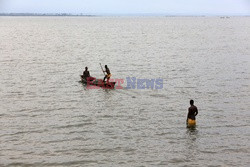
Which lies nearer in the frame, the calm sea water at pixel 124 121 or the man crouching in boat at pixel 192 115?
the calm sea water at pixel 124 121

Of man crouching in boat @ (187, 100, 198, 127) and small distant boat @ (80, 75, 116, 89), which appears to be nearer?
man crouching in boat @ (187, 100, 198, 127)

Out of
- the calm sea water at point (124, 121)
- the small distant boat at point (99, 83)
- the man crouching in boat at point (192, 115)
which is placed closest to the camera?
the calm sea water at point (124, 121)

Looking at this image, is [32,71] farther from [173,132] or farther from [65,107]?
[173,132]

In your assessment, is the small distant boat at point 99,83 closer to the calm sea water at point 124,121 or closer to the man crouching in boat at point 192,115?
the calm sea water at point 124,121

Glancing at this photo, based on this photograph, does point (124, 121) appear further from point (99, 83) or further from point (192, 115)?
point (99, 83)

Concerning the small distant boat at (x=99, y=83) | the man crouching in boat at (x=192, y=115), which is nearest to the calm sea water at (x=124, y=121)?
the man crouching in boat at (x=192, y=115)

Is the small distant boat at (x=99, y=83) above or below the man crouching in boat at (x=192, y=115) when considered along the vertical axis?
above

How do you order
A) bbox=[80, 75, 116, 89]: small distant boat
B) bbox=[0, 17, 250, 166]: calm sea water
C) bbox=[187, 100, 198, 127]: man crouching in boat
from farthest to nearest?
bbox=[80, 75, 116, 89]: small distant boat, bbox=[187, 100, 198, 127]: man crouching in boat, bbox=[0, 17, 250, 166]: calm sea water

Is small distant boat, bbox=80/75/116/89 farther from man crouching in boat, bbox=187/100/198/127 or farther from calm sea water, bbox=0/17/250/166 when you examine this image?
man crouching in boat, bbox=187/100/198/127

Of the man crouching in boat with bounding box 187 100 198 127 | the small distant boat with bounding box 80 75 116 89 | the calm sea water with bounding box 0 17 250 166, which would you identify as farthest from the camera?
the small distant boat with bounding box 80 75 116 89

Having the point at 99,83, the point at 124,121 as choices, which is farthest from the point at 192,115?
the point at 99,83

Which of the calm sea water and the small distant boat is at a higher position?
the small distant boat

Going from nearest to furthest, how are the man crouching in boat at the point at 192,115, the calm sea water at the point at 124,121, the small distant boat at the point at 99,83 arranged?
the calm sea water at the point at 124,121 → the man crouching in boat at the point at 192,115 → the small distant boat at the point at 99,83

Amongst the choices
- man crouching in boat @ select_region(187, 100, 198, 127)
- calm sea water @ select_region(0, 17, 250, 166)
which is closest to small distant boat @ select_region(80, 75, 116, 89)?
calm sea water @ select_region(0, 17, 250, 166)
